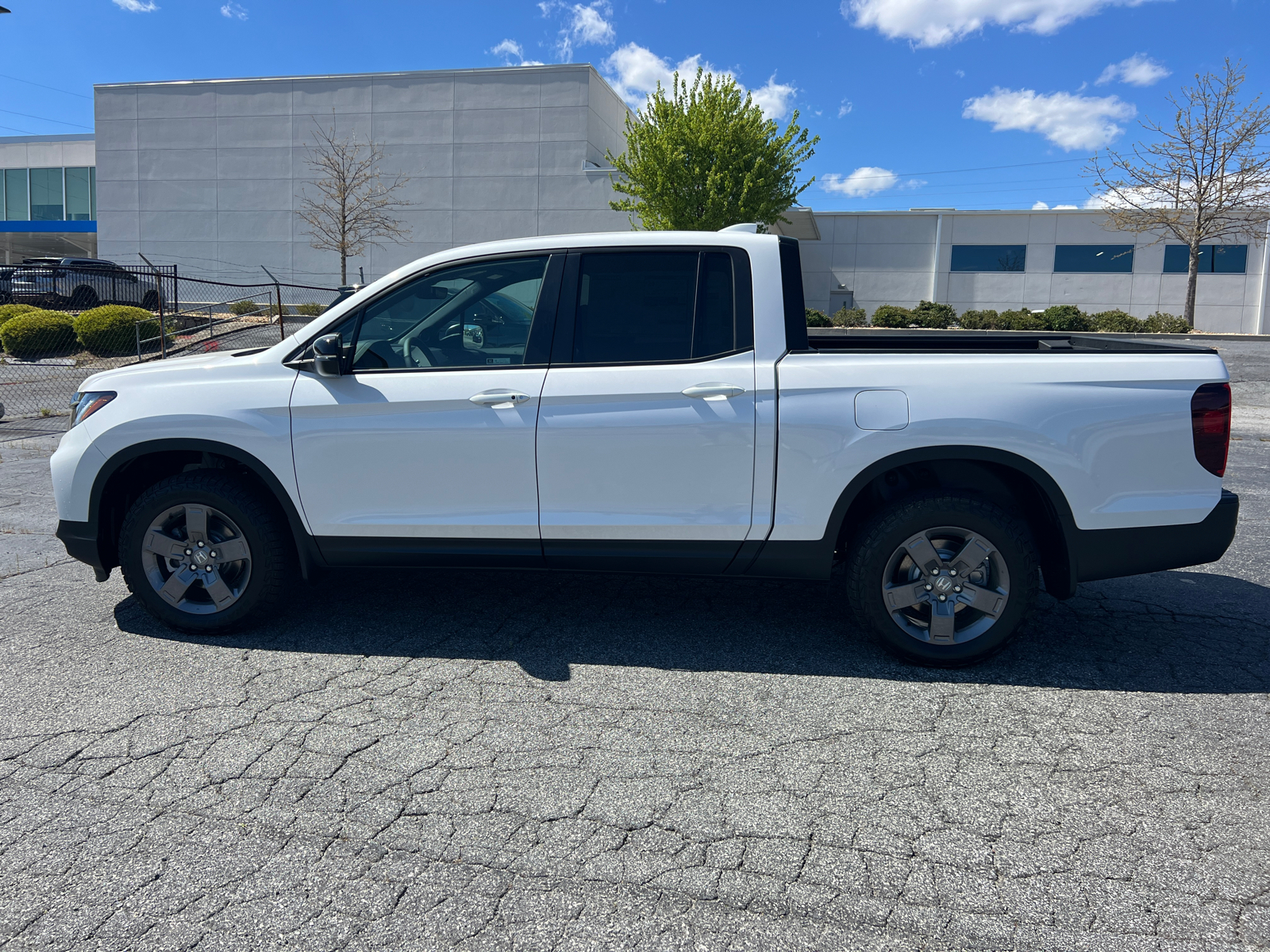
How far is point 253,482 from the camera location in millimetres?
4578

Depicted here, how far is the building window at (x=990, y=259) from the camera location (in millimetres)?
43156

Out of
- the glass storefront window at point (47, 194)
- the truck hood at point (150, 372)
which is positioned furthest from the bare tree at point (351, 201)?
the truck hood at point (150, 372)

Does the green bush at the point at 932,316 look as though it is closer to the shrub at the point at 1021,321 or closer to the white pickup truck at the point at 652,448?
the shrub at the point at 1021,321

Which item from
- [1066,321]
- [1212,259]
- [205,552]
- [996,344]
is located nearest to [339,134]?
[1066,321]

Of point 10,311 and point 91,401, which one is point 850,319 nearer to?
point 10,311

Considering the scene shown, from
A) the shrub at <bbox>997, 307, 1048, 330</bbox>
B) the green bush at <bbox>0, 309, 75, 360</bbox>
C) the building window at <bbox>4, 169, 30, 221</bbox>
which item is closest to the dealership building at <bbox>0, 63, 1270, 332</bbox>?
the shrub at <bbox>997, 307, 1048, 330</bbox>

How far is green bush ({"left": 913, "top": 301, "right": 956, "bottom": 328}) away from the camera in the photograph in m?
38.5

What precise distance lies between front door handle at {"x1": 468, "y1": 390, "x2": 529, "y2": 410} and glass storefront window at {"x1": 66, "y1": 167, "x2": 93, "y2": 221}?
61.6 metres

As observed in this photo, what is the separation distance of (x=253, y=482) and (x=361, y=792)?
6.65 ft

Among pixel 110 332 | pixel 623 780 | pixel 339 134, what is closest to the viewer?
pixel 623 780

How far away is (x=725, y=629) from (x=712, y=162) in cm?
2989

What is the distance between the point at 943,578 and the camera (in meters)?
4.15

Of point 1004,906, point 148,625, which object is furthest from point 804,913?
point 148,625

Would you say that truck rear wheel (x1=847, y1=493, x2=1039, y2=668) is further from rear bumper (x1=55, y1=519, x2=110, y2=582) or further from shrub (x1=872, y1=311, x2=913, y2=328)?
shrub (x1=872, y1=311, x2=913, y2=328)
